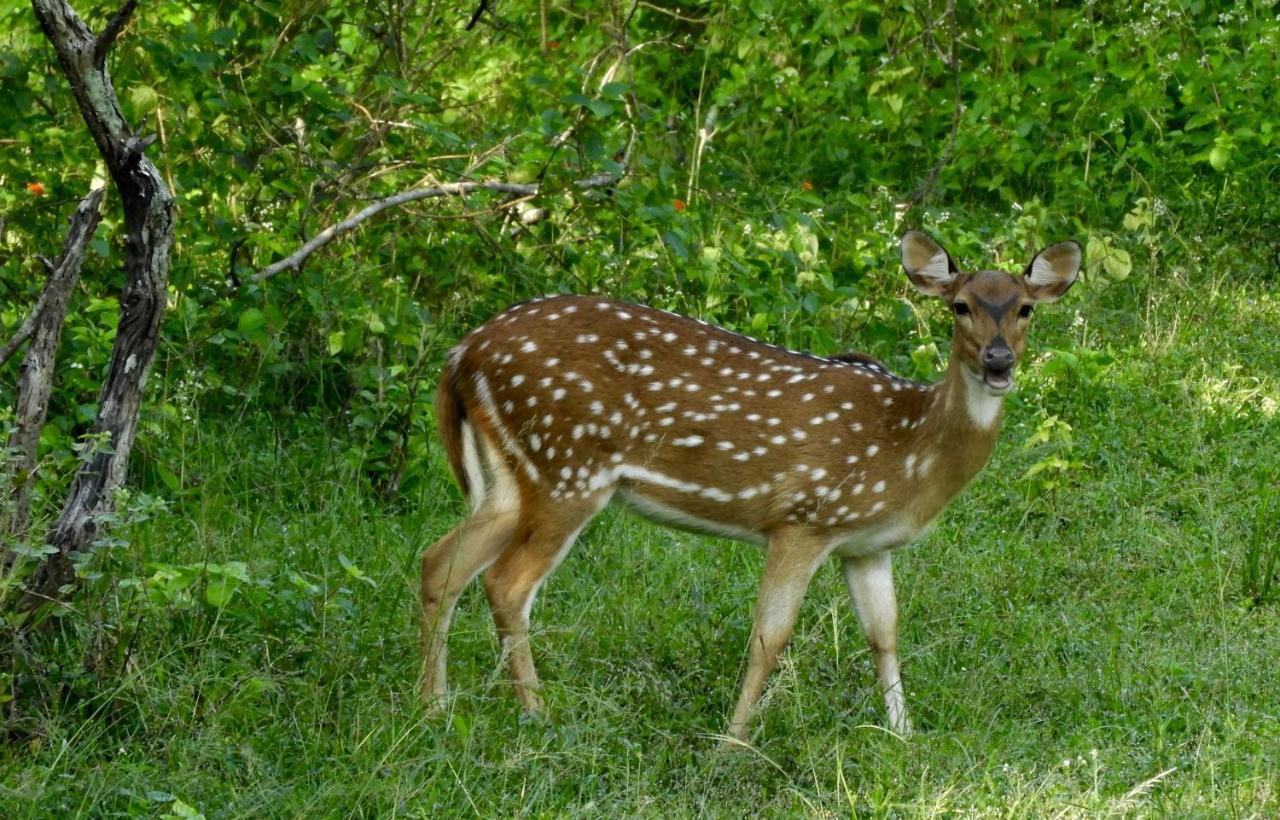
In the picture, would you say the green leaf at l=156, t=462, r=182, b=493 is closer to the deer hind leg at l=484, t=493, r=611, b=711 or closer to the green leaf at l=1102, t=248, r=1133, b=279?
the deer hind leg at l=484, t=493, r=611, b=711

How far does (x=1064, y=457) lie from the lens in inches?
305

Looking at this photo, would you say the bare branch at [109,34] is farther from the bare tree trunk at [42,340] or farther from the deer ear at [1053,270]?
the deer ear at [1053,270]

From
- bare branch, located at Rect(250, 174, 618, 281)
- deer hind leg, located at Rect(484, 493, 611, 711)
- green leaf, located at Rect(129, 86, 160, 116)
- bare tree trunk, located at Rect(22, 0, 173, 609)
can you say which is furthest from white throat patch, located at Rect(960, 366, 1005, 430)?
green leaf, located at Rect(129, 86, 160, 116)

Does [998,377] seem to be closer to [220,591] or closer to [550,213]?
[220,591]

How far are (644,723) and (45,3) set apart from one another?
2551mm

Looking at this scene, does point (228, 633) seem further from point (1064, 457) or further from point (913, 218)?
point (913, 218)

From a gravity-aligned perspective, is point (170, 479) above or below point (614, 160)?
below

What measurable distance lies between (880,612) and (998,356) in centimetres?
91

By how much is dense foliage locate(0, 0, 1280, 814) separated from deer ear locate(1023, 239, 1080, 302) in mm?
1366

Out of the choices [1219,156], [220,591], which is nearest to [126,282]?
[220,591]

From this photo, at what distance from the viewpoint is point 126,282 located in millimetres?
5199

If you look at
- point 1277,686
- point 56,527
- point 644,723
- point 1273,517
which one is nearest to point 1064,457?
point 1273,517

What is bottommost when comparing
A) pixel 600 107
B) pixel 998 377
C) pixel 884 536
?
pixel 884 536

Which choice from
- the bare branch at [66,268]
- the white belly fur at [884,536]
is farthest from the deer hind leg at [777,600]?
the bare branch at [66,268]
